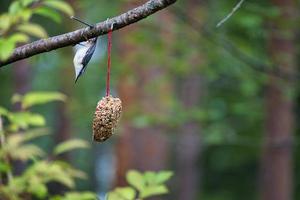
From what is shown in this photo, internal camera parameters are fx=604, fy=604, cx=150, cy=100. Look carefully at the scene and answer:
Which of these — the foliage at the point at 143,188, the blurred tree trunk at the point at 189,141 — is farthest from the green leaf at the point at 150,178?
the blurred tree trunk at the point at 189,141

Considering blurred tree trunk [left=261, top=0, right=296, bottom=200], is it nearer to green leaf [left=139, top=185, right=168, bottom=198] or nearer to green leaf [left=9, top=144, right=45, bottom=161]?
green leaf [left=9, top=144, right=45, bottom=161]

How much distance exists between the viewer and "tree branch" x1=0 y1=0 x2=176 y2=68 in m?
1.57

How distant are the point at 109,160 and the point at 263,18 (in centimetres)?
2128

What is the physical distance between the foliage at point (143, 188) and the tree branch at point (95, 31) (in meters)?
0.88

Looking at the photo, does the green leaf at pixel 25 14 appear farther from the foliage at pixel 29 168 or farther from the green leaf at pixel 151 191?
the green leaf at pixel 151 191

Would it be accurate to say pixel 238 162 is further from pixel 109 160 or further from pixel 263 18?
pixel 109 160

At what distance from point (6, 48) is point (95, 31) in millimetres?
441

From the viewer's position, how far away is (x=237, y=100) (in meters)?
9.33

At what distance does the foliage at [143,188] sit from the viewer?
95.4 inches

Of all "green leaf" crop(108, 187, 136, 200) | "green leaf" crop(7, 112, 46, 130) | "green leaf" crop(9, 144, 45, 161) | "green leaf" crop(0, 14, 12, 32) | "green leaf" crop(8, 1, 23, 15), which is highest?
"green leaf" crop(8, 1, 23, 15)

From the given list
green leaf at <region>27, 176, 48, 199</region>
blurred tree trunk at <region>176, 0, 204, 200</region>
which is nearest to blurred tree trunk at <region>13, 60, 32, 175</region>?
blurred tree trunk at <region>176, 0, 204, 200</region>

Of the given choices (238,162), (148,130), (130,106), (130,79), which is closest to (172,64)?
(130,79)

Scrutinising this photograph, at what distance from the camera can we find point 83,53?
5.69 feet

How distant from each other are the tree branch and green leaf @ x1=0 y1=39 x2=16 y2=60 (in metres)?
0.11
